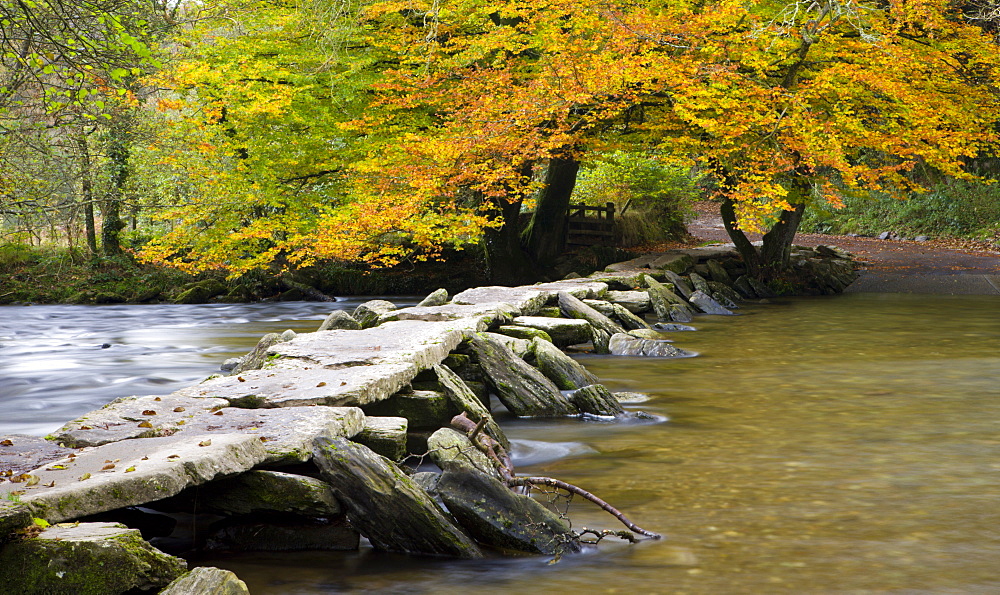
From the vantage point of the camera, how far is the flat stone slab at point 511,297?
11016 mm

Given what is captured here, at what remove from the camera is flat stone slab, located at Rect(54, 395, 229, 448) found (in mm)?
4355

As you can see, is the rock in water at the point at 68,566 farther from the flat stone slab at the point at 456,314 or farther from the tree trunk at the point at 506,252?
the tree trunk at the point at 506,252

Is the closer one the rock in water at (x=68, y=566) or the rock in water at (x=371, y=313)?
the rock in water at (x=68, y=566)

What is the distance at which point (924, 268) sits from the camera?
2155 centimetres

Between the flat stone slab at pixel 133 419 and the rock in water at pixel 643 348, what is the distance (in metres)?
6.35

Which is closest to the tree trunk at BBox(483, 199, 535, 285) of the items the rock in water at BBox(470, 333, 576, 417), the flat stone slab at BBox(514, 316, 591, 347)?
the flat stone slab at BBox(514, 316, 591, 347)

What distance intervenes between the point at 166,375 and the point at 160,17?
9988mm

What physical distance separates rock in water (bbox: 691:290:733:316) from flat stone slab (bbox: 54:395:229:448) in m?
12.1

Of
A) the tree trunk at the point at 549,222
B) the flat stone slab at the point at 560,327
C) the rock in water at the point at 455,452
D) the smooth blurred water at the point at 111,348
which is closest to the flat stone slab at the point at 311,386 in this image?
the rock in water at the point at 455,452

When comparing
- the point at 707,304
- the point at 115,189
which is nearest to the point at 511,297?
the point at 707,304

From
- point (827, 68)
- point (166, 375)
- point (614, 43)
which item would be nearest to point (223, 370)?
point (166, 375)

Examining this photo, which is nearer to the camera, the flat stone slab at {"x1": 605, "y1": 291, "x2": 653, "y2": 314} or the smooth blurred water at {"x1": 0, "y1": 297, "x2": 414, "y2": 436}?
the smooth blurred water at {"x1": 0, "y1": 297, "x2": 414, "y2": 436}

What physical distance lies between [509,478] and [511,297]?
22.3 feet

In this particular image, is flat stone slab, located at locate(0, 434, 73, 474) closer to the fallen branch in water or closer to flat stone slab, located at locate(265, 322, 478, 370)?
the fallen branch in water
